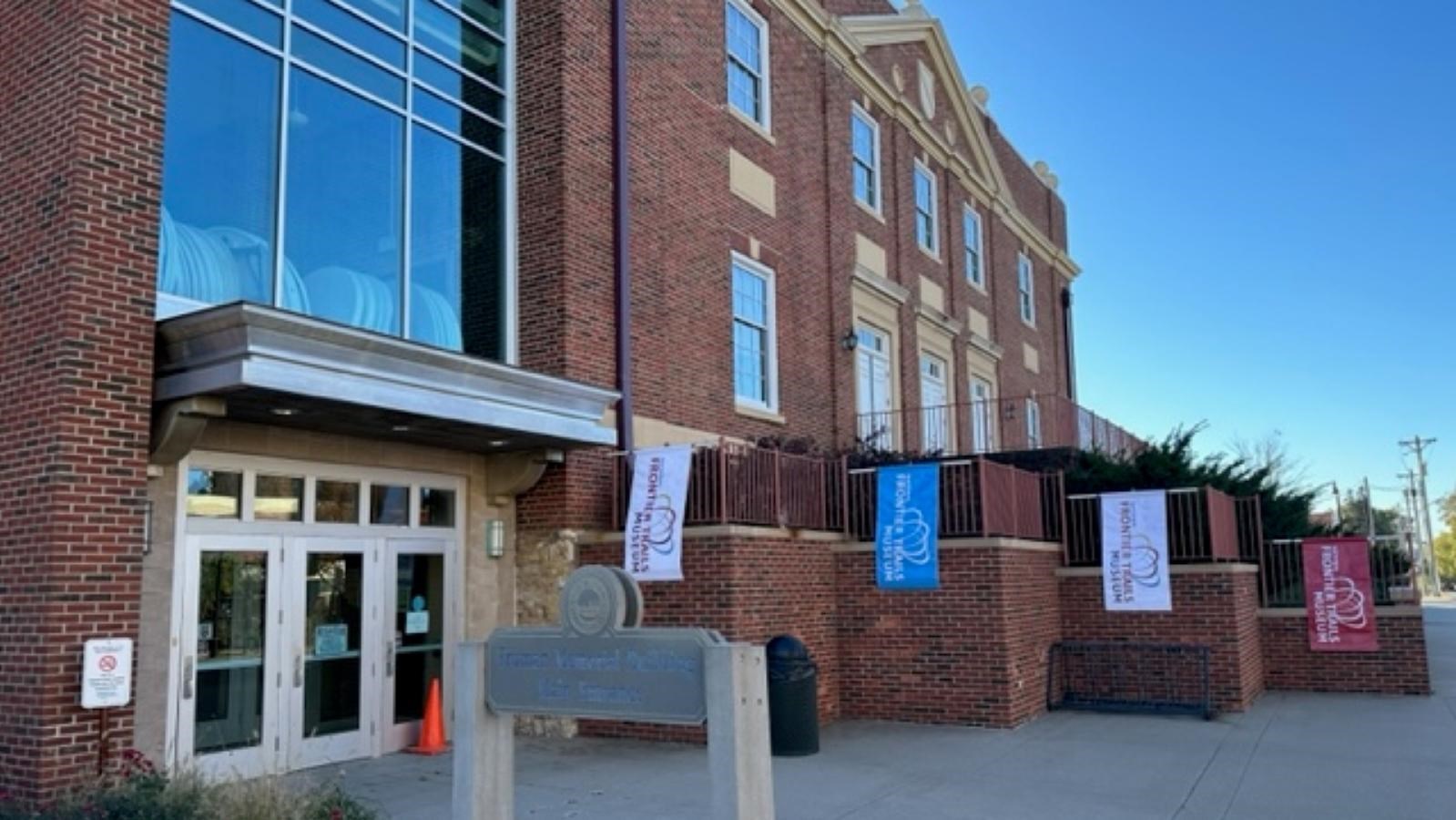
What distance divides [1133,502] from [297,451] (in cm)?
972

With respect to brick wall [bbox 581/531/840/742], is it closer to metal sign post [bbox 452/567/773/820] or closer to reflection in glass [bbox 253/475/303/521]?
reflection in glass [bbox 253/475/303/521]

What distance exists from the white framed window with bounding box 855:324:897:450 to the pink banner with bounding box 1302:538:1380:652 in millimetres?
6823

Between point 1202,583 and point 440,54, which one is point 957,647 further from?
point 440,54

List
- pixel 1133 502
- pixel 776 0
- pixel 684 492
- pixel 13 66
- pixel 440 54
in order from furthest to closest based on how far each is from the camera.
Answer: pixel 776 0
pixel 1133 502
pixel 440 54
pixel 684 492
pixel 13 66

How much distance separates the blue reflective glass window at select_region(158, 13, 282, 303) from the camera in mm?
9711

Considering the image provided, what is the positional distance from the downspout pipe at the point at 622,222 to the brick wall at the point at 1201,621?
6.38 meters

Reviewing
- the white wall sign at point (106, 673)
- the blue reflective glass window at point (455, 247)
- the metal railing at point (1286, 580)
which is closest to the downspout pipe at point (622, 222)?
the blue reflective glass window at point (455, 247)

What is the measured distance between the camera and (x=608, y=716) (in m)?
6.13

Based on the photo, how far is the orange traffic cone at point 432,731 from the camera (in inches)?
445

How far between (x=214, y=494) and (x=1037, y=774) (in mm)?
7531

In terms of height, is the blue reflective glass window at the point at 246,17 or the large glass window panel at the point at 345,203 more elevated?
the blue reflective glass window at the point at 246,17

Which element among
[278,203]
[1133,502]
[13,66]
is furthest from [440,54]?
[1133,502]

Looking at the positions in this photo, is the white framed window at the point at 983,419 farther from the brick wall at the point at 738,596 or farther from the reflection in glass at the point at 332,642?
the reflection in glass at the point at 332,642

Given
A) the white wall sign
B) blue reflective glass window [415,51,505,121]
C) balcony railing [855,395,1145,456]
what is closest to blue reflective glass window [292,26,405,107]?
blue reflective glass window [415,51,505,121]
